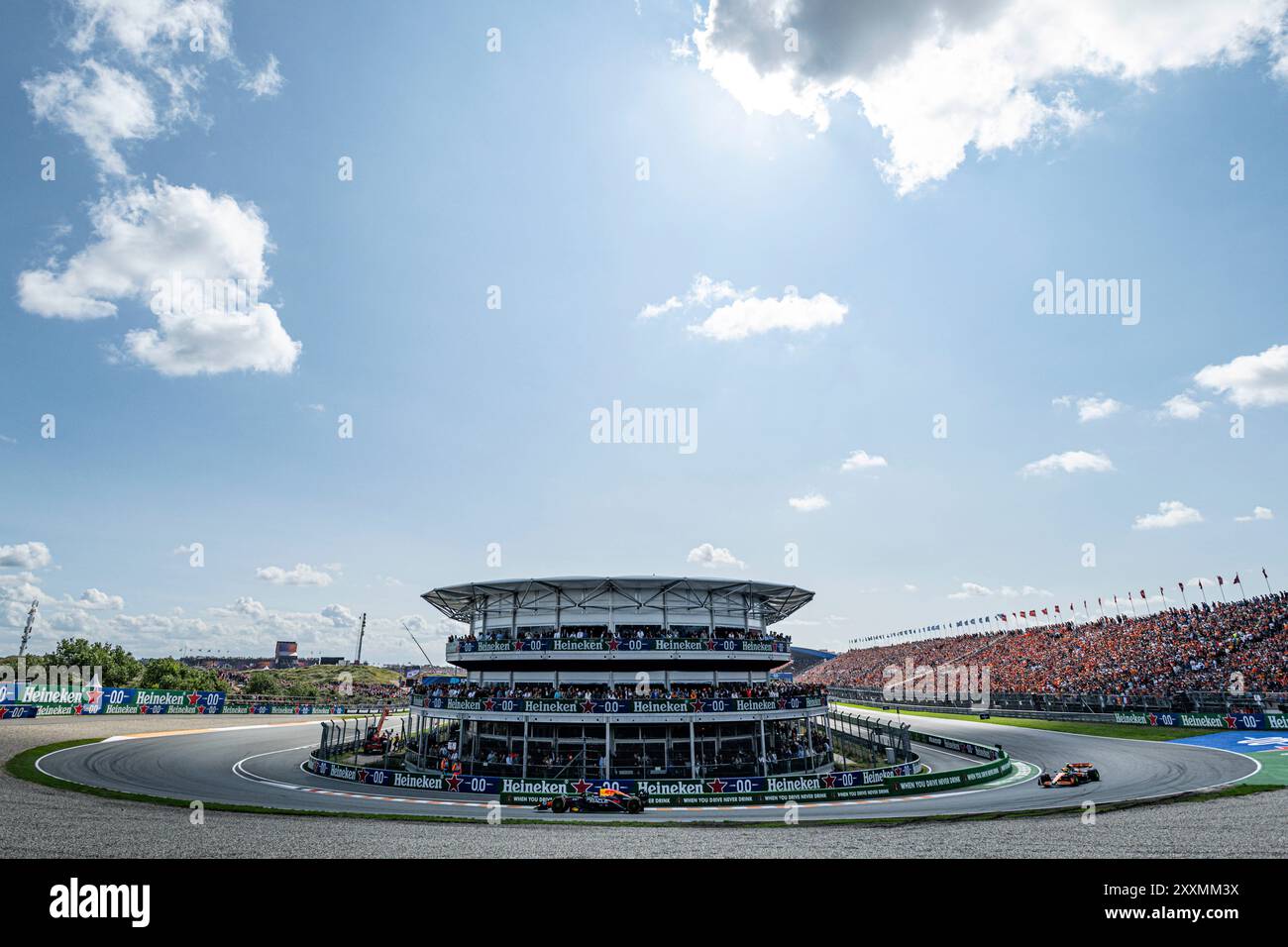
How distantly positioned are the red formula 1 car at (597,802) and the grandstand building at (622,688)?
23.0 ft

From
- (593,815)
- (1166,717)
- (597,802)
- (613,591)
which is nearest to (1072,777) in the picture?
(597,802)

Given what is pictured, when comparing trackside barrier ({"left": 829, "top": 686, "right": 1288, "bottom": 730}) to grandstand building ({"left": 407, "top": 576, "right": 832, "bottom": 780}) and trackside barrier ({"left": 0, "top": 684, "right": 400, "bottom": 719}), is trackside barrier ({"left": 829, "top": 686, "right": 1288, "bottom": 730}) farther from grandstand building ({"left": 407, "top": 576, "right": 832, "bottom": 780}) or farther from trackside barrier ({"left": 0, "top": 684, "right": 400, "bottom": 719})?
trackside barrier ({"left": 0, "top": 684, "right": 400, "bottom": 719})

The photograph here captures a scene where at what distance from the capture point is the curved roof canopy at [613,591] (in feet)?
148

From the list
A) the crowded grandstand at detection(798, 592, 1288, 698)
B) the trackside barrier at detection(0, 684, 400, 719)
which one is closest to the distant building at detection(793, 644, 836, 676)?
the crowded grandstand at detection(798, 592, 1288, 698)

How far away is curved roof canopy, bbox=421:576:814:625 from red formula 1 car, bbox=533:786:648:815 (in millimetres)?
14577

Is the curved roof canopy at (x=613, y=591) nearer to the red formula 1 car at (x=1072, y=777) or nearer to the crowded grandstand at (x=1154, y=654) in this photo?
the red formula 1 car at (x=1072, y=777)

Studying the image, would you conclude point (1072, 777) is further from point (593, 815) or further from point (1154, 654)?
point (1154, 654)

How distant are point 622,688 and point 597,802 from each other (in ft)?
36.7

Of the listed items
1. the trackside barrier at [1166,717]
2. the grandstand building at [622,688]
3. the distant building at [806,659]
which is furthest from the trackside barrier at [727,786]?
the distant building at [806,659]

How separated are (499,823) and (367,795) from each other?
1096 centimetres

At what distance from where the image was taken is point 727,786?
115ft
